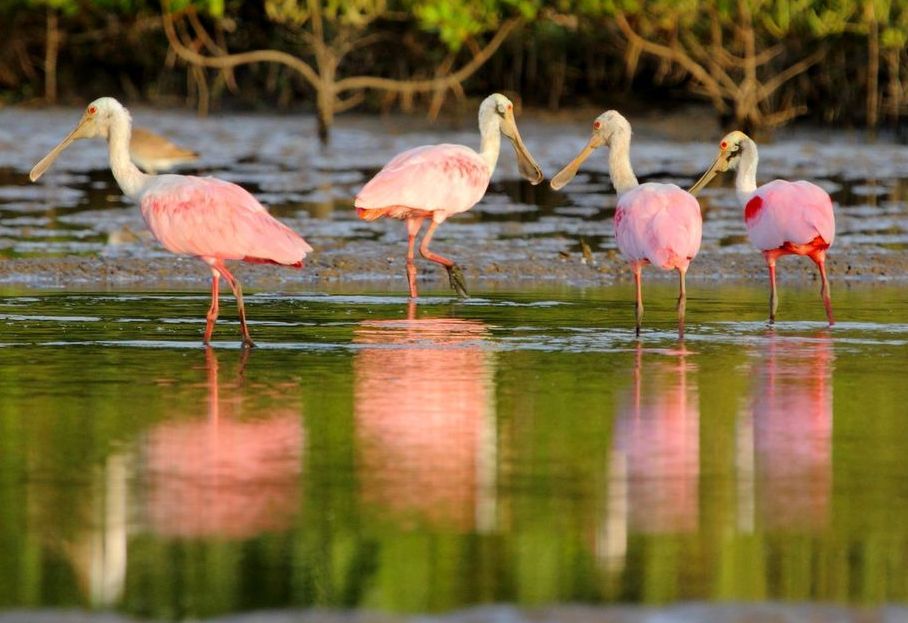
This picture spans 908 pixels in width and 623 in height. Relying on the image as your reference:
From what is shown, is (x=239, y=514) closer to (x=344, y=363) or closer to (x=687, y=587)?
(x=687, y=587)

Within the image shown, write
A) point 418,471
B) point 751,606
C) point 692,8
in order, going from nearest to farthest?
point 751,606 < point 418,471 < point 692,8

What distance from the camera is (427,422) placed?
7.92 meters

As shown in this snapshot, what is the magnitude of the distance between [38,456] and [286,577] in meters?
2.00

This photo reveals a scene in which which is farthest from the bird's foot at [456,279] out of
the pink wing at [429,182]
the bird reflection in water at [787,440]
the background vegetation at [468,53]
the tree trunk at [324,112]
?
the background vegetation at [468,53]

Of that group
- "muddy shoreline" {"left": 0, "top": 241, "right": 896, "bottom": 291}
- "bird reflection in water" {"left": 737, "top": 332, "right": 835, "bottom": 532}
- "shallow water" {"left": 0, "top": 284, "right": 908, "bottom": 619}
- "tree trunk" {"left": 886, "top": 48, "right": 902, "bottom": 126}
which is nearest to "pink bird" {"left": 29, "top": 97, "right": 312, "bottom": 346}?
"shallow water" {"left": 0, "top": 284, "right": 908, "bottom": 619}

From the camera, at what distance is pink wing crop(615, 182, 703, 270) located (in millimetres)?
10883

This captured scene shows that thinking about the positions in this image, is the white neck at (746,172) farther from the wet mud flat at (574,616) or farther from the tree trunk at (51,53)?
the tree trunk at (51,53)

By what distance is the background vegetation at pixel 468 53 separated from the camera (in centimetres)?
3309

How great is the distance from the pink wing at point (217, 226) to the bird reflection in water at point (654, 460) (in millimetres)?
2108

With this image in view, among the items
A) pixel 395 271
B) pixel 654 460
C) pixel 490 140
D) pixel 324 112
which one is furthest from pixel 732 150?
pixel 324 112

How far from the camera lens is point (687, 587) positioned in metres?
5.29

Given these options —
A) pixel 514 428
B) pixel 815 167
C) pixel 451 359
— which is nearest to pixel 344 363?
pixel 451 359

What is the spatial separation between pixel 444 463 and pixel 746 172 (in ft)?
20.6

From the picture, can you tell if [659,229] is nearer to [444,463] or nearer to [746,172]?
[746,172]
